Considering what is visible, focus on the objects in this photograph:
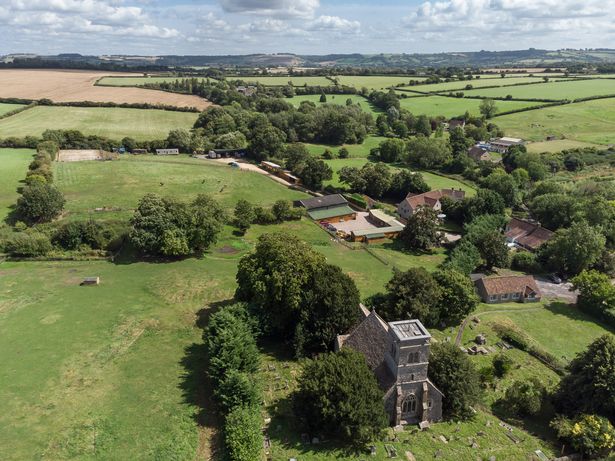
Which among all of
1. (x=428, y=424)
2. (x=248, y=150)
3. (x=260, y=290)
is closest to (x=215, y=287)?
(x=260, y=290)

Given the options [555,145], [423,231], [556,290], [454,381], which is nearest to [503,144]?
[555,145]

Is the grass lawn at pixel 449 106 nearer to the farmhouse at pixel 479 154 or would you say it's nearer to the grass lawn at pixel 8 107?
the farmhouse at pixel 479 154

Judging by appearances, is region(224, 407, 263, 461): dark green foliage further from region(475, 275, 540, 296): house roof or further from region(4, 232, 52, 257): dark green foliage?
region(4, 232, 52, 257): dark green foliage

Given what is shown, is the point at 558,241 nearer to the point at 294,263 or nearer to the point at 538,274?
the point at 538,274

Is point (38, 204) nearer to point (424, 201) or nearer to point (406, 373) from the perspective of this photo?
point (406, 373)

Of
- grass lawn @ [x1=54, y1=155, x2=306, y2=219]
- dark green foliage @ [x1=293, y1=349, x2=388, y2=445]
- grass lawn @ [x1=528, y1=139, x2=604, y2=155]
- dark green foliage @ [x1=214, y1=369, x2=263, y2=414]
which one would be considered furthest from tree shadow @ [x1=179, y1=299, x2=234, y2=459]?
grass lawn @ [x1=528, y1=139, x2=604, y2=155]

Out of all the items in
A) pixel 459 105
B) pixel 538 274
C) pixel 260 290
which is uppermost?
pixel 459 105
